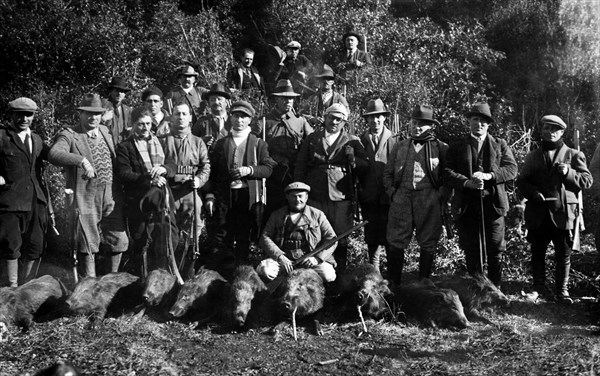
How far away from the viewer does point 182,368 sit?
19.9 feet

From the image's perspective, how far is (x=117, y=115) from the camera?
8898mm

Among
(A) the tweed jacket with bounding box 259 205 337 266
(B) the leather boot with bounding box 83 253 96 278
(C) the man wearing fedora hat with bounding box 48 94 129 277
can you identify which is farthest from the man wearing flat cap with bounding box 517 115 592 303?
(B) the leather boot with bounding box 83 253 96 278

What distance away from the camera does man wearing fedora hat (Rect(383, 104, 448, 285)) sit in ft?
26.2

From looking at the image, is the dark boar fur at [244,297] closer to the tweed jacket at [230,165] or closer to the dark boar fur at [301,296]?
the dark boar fur at [301,296]

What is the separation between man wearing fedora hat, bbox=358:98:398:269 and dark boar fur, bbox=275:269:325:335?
1387mm

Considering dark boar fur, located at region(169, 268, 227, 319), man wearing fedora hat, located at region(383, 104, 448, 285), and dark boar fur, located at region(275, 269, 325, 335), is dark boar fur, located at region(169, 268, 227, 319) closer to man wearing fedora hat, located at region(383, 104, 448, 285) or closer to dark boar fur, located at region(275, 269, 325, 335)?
dark boar fur, located at region(275, 269, 325, 335)

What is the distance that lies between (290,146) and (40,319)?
3419 millimetres

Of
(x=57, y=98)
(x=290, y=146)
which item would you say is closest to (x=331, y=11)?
(x=57, y=98)

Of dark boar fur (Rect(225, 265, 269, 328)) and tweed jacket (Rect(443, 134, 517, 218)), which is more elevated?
tweed jacket (Rect(443, 134, 517, 218))

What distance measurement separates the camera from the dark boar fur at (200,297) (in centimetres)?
716

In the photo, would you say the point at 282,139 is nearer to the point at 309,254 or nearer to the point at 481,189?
the point at 309,254

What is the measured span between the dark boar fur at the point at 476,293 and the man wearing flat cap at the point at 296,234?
126 centimetres

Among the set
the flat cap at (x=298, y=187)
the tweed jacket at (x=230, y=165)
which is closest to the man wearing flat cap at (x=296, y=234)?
the flat cap at (x=298, y=187)

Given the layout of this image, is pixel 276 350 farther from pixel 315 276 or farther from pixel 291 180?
pixel 291 180
